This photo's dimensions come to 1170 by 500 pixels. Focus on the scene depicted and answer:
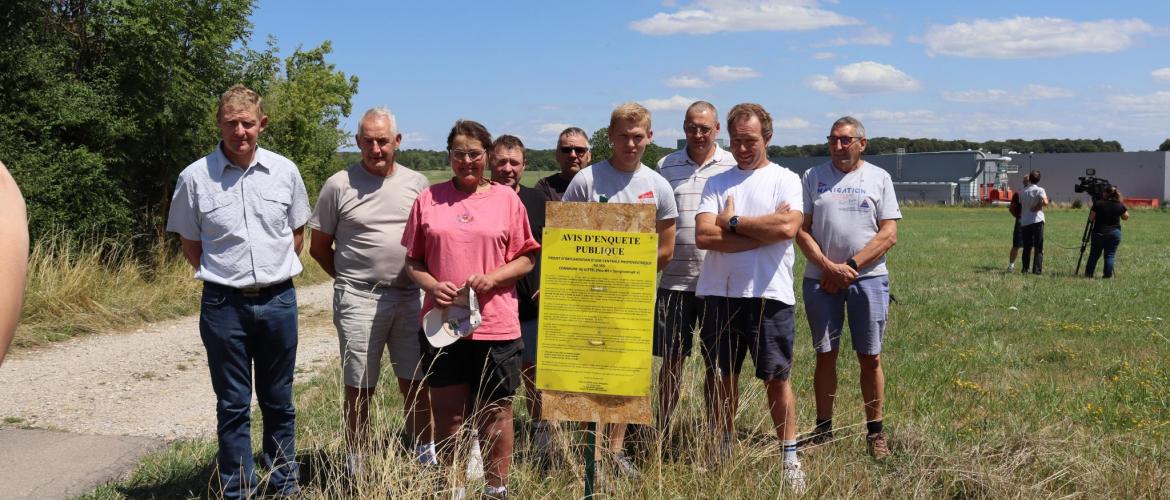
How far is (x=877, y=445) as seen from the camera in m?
5.25

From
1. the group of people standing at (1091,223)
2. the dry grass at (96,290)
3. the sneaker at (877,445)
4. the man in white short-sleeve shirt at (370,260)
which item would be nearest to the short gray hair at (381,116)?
the man in white short-sleeve shirt at (370,260)

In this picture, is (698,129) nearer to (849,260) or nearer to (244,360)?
(849,260)

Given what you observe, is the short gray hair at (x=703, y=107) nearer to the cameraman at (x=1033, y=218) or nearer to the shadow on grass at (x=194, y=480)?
the shadow on grass at (x=194, y=480)

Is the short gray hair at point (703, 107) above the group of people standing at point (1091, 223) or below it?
above

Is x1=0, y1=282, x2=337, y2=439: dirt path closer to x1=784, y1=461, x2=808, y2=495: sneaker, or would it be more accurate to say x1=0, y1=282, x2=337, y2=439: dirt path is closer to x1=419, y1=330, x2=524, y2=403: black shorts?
x1=419, y1=330, x2=524, y2=403: black shorts

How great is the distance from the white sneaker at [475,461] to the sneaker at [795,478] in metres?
1.48

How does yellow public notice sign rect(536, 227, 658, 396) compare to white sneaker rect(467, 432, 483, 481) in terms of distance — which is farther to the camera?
white sneaker rect(467, 432, 483, 481)

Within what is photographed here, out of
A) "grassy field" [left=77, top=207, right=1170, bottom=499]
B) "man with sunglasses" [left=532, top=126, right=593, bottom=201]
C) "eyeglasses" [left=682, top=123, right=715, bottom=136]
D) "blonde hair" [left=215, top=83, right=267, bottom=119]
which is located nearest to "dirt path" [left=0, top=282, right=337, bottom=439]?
"grassy field" [left=77, top=207, right=1170, bottom=499]

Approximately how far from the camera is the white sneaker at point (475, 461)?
4.38m

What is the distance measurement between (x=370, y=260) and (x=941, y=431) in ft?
11.4

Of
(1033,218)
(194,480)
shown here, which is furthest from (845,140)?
(1033,218)

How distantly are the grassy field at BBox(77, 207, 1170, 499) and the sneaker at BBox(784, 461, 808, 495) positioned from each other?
0.06 m

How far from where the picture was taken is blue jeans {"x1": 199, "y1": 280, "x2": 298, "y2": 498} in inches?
172

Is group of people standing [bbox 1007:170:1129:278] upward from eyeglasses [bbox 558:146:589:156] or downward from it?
downward
